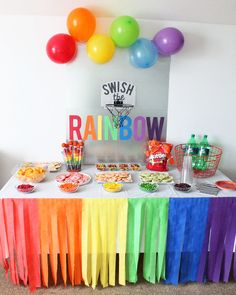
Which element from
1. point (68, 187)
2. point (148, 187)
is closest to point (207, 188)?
point (148, 187)

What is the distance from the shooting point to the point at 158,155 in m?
2.27

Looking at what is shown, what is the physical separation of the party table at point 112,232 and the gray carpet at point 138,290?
41 millimetres

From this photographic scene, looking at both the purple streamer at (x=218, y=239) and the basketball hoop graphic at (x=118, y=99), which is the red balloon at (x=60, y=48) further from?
the purple streamer at (x=218, y=239)

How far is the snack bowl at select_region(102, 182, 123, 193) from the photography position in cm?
192

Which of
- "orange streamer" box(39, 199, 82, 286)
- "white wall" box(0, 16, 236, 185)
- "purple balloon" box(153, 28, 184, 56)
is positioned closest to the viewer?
"orange streamer" box(39, 199, 82, 286)

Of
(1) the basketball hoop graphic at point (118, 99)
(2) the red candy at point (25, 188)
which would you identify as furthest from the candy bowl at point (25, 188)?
(1) the basketball hoop graphic at point (118, 99)

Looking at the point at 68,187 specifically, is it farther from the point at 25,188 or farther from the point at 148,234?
the point at 148,234

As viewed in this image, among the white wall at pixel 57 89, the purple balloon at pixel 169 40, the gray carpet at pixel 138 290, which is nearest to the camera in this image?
the gray carpet at pixel 138 290

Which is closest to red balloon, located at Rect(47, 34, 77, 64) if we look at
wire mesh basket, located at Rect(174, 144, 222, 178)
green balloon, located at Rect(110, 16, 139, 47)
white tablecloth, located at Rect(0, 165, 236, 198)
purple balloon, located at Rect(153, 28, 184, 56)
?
green balloon, located at Rect(110, 16, 139, 47)

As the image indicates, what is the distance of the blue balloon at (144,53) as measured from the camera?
6.81 feet

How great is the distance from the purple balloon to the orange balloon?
0.44 meters

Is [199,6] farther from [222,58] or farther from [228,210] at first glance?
[228,210]

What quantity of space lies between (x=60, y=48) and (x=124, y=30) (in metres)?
0.42

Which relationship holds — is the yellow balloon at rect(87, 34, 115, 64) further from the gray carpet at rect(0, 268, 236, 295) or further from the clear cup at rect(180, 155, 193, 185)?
the gray carpet at rect(0, 268, 236, 295)
